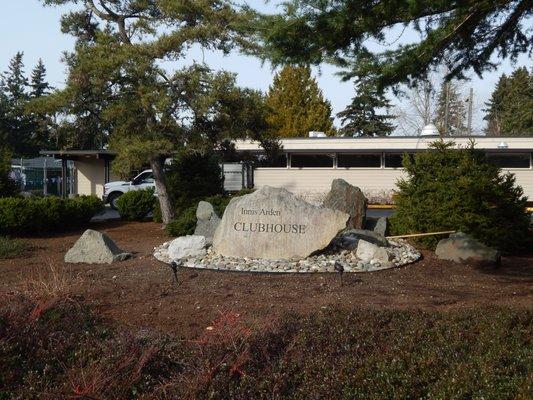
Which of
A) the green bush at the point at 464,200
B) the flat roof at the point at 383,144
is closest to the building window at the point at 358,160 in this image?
the flat roof at the point at 383,144

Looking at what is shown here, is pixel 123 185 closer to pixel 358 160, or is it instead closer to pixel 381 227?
pixel 358 160

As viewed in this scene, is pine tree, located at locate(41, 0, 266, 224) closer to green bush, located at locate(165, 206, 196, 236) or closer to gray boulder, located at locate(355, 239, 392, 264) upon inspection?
green bush, located at locate(165, 206, 196, 236)

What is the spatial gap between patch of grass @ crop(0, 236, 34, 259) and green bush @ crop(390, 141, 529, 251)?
7629 millimetres

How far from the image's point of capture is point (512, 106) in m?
55.2

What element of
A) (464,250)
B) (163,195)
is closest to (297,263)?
(464,250)

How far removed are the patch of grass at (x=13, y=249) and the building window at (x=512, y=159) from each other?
68.3ft

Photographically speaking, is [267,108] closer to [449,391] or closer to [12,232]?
[12,232]

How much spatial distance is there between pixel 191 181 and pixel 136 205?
2202 mm

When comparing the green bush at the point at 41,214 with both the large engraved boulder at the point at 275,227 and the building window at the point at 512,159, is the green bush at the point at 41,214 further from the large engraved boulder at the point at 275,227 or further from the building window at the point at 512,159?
the building window at the point at 512,159

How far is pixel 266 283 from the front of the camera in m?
8.66

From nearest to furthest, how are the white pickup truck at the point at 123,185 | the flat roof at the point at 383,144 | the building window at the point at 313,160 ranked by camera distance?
the flat roof at the point at 383,144
the white pickup truck at the point at 123,185
the building window at the point at 313,160

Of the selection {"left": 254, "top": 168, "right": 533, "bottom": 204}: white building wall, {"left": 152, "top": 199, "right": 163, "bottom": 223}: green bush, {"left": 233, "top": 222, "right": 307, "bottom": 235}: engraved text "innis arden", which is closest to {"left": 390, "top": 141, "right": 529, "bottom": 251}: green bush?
{"left": 233, "top": 222, "right": 307, "bottom": 235}: engraved text "innis arden"

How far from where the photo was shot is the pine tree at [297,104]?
4116 cm

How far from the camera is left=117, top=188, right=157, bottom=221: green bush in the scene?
1873 cm
